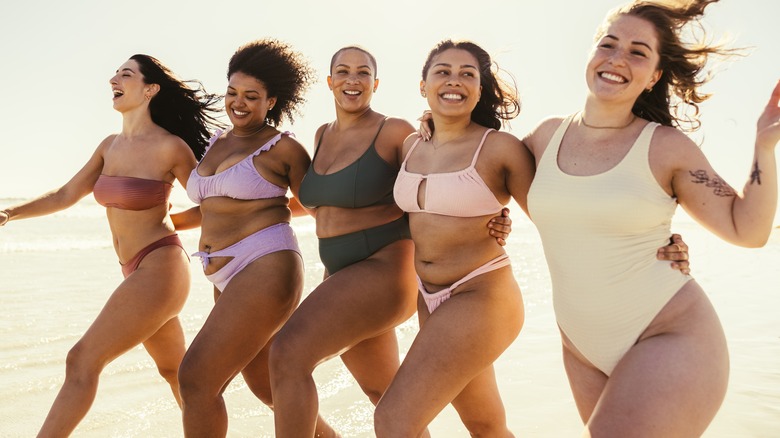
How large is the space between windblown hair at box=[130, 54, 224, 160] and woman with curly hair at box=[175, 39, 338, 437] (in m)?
0.46

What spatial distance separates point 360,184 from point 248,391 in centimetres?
306

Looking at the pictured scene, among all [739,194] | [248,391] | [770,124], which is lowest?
[248,391]

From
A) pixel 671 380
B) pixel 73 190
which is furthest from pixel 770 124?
pixel 73 190

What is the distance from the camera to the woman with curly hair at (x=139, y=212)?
13.7ft

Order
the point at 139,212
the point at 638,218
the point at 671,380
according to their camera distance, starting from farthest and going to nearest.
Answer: the point at 139,212 → the point at 638,218 → the point at 671,380

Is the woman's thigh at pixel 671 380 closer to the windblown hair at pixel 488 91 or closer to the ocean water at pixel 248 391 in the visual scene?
the windblown hair at pixel 488 91

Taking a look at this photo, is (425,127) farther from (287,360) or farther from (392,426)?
(392,426)

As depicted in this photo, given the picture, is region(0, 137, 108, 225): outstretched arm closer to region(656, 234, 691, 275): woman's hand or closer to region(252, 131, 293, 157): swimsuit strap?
region(252, 131, 293, 157): swimsuit strap

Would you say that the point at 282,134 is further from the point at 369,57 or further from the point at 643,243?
the point at 643,243

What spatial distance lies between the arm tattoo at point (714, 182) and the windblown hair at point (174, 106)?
356 cm

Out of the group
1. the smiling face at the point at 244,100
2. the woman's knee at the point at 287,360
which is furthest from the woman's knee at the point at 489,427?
the smiling face at the point at 244,100

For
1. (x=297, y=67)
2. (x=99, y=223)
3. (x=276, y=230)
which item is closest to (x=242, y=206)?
(x=276, y=230)

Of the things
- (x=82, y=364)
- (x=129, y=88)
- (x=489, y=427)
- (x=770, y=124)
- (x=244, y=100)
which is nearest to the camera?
(x=770, y=124)

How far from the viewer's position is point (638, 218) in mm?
2754
